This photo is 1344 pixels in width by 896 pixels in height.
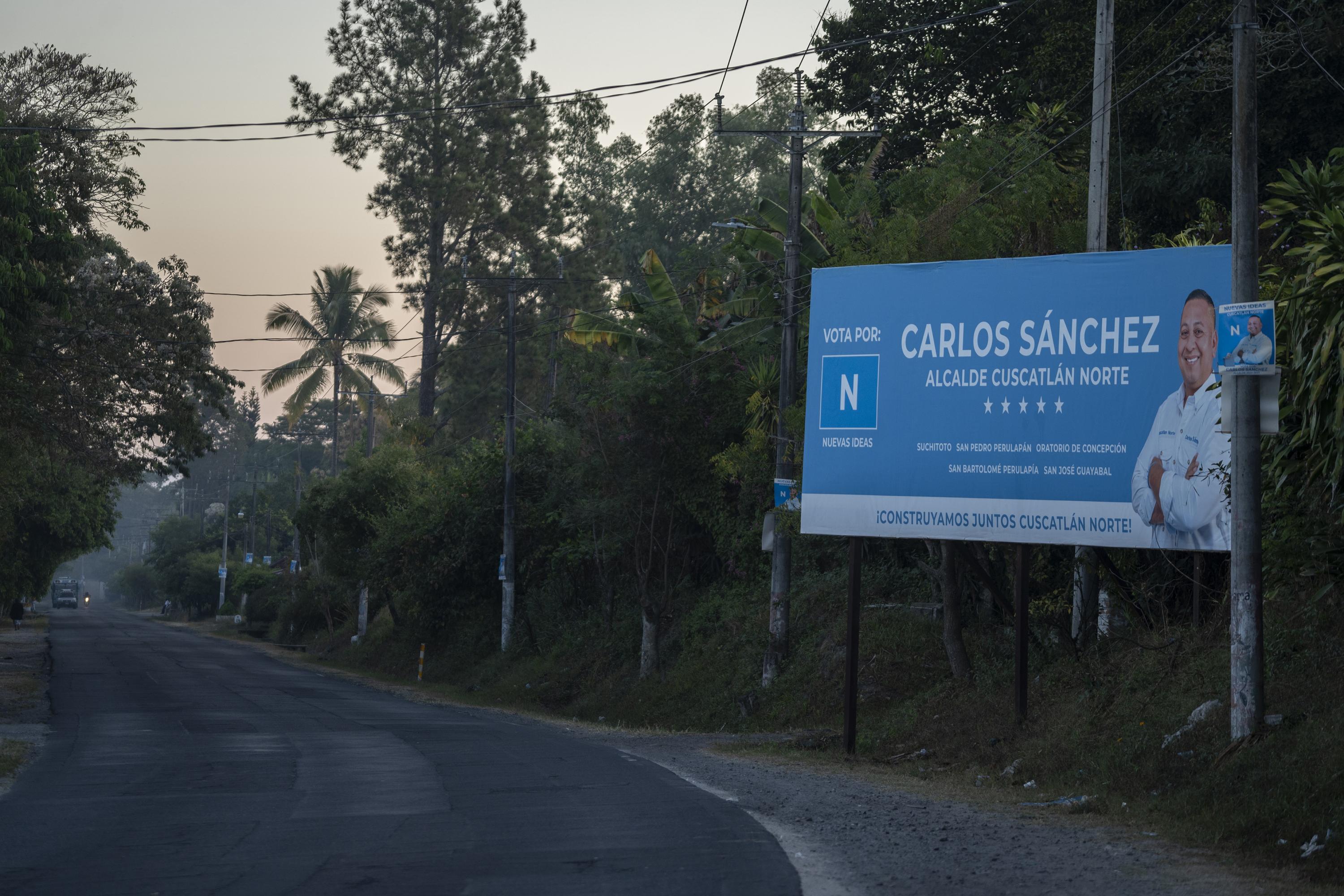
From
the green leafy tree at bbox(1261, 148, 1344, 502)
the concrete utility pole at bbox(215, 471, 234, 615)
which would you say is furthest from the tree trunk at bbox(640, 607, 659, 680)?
the concrete utility pole at bbox(215, 471, 234, 615)

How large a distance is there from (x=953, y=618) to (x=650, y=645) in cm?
1218

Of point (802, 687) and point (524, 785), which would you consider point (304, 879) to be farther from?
point (802, 687)

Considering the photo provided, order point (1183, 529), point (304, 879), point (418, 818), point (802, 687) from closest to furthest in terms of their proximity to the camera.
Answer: point (304, 879) < point (418, 818) < point (1183, 529) < point (802, 687)

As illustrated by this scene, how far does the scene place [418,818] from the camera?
11.1 m

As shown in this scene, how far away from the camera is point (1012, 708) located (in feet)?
56.9

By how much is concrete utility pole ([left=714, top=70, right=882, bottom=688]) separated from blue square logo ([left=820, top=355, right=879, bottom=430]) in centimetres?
514

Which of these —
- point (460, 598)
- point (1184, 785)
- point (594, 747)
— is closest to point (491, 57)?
point (460, 598)

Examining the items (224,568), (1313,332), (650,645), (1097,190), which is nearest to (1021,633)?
(1097,190)

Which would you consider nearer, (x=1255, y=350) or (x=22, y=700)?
(x=1255, y=350)

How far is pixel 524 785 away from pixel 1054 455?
7.36m

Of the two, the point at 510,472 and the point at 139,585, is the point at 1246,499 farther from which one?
the point at 139,585

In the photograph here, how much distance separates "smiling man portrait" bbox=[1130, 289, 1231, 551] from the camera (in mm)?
14820

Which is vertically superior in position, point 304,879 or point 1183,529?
point 1183,529

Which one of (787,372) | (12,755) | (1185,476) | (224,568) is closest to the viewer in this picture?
(1185,476)
